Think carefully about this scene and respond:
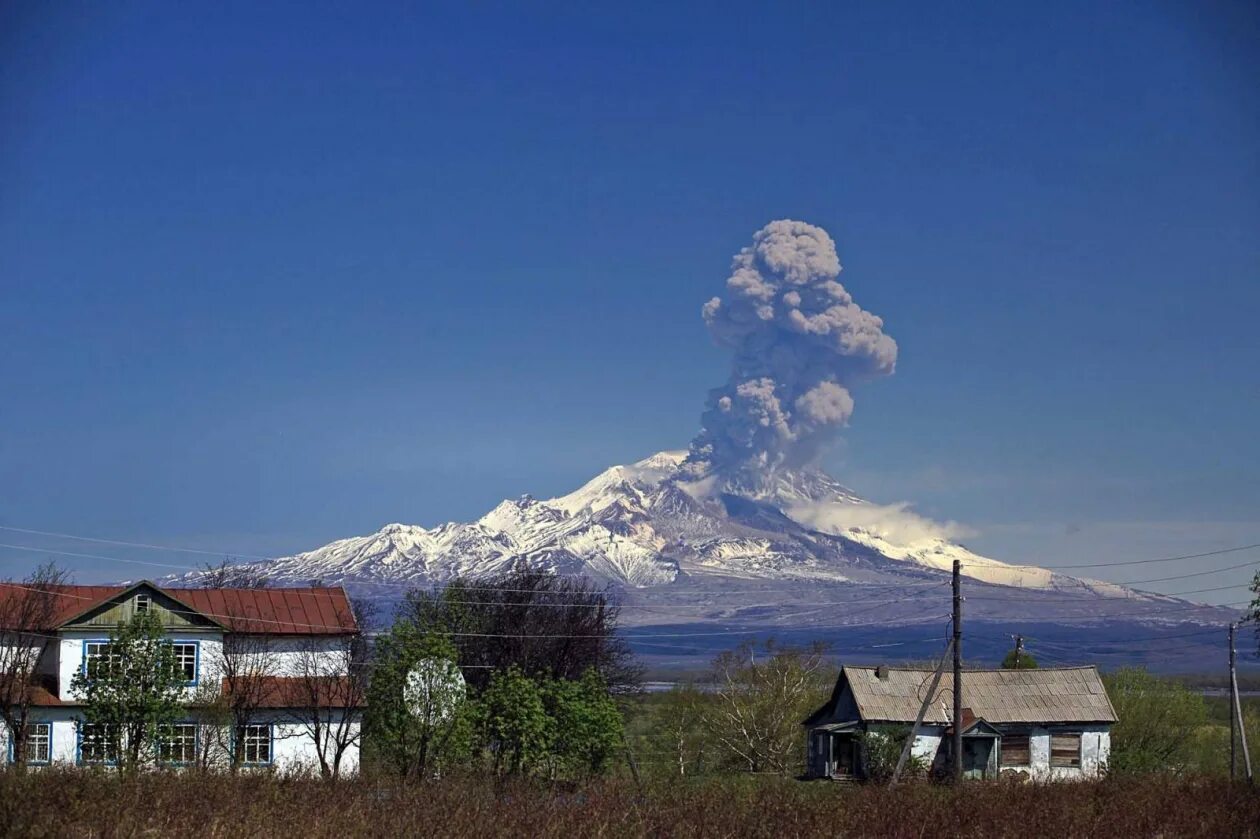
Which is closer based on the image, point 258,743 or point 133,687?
point 133,687

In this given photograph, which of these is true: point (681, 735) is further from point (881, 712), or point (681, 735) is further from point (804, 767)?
point (881, 712)

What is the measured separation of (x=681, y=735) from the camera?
2980 inches

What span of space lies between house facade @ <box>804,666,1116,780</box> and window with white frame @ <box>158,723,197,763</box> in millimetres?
26477

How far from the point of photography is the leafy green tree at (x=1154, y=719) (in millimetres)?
63688

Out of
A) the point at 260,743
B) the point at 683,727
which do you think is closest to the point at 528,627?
the point at 683,727

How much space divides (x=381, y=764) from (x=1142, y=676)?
48333mm

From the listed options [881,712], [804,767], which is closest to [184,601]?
[881,712]

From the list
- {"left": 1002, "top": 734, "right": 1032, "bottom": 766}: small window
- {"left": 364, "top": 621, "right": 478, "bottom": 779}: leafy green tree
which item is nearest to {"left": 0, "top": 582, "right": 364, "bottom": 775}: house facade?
{"left": 364, "top": 621, "right": 478, "bottom": 779}: leafy green tree

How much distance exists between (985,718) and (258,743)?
29.6 metres

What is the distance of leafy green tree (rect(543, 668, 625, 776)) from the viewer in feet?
139

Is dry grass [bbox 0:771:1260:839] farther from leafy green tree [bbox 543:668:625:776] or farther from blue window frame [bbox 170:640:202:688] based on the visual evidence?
blue window frame [bbox 170:640:202:688]

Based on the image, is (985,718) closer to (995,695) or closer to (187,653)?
(995,695)

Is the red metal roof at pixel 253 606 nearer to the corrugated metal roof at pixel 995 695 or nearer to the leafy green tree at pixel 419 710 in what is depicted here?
the leafy green tree at pixel 419 710

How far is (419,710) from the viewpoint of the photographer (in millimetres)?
37438
